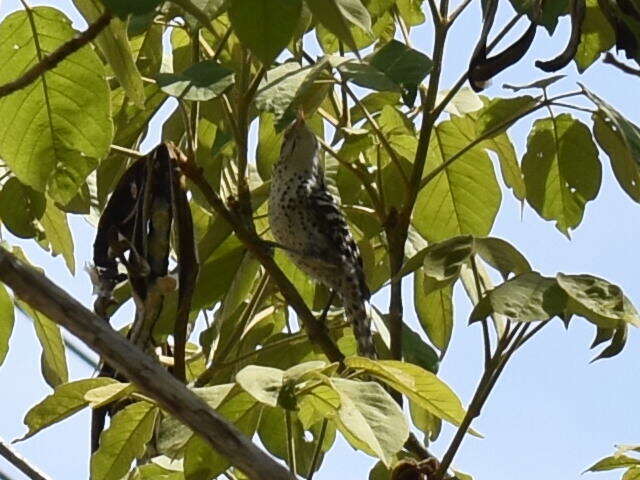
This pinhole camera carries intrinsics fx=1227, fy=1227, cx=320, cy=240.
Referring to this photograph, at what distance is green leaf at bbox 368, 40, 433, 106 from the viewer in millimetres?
1307

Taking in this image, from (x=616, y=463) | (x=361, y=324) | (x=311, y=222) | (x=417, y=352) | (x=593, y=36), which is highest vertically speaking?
(x=311, y=222)

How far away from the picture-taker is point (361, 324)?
2061 mm

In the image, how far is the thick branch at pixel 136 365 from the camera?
3.16 feet

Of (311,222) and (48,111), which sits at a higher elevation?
(311,222)

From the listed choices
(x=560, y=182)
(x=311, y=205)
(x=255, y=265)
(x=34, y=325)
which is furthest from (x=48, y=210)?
(x=311, y=205)

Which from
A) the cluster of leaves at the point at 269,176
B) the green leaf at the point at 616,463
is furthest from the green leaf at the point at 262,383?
the green leaf at the point at 616,463

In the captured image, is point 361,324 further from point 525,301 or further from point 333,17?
point 333,17

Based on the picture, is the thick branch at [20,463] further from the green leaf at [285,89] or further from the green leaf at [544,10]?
the green leaf at [544,10]

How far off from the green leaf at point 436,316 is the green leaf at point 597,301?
2.00ft

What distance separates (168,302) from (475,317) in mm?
567

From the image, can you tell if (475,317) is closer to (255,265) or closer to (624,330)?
(624,330)

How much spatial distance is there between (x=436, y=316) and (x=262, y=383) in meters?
0.81

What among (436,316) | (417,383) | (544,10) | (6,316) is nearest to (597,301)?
(417,383)

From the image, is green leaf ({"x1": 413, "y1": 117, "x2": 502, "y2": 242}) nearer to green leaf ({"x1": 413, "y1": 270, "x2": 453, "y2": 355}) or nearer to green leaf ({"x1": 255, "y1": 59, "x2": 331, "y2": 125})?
green leaf ({"x1": 413, "y1": 270, "x2": 453, "y2": 355})
